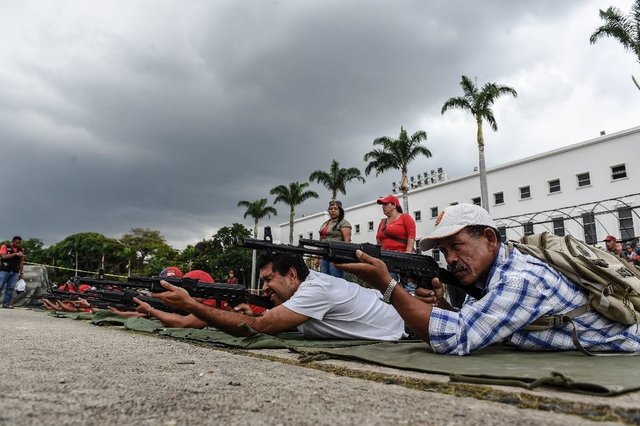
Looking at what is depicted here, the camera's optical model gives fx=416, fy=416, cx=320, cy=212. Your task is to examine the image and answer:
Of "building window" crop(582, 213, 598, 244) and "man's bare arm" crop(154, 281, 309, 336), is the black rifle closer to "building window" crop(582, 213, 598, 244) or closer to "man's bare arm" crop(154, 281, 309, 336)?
"man's bare arm" crop(154, 281, 309, 336)

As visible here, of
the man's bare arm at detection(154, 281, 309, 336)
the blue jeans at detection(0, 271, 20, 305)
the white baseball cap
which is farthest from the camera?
the blue jeans at detection(0, 271, 20, 305)

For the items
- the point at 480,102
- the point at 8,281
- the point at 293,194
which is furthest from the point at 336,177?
the point at 8,281

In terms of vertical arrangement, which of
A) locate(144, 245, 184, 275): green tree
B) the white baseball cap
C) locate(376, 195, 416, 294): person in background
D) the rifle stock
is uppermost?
locate(144, 245, 184, 275): green tree

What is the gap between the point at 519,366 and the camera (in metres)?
2.14

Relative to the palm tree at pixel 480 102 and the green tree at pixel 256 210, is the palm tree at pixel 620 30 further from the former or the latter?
the green tree at pixel 256 210

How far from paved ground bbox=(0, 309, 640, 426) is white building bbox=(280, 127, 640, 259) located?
24417 mm

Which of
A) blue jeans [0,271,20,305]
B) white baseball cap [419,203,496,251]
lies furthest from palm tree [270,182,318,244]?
white baseball cap [419,203,496,251]

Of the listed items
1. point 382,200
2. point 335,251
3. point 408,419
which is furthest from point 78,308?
point 408,419

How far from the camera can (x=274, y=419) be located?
1.23m

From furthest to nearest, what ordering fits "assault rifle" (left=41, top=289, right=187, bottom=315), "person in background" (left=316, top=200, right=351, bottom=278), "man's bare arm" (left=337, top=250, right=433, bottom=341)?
"person in background" (left=316, top=200, right=351, bottom=278)
"assault rifle" (left=41, top=289, right=187, bottom=315)
"man's bare arm" (left=337, top=250, right=433, bottom=341)

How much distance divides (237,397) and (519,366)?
147cm

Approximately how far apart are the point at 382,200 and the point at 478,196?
105ft

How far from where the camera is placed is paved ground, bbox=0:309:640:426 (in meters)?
1.24

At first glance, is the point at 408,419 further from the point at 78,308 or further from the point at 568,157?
the point at 568,157
